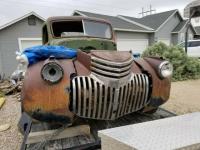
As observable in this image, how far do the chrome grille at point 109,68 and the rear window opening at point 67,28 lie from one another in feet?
6.53

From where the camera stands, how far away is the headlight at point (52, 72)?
2445 mm

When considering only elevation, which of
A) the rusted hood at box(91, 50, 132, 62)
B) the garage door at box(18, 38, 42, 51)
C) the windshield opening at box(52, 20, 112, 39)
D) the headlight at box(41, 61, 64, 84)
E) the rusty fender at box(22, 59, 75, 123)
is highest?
the windshield opening at box(52, 20, 112, 39)

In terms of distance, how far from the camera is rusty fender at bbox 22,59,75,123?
2406 mm

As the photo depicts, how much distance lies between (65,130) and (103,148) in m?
0.81

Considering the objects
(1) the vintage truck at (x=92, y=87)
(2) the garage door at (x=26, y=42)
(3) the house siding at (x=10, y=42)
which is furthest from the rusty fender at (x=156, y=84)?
(2) the garage door at (x=26, y=42)

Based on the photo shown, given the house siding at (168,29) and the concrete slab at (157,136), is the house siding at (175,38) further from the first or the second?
the concrete slab at (157,136)

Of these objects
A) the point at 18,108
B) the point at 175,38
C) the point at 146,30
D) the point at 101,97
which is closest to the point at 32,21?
the point at 18,108

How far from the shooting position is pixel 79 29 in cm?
455

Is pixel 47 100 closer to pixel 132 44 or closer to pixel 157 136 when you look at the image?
pixel 157 136

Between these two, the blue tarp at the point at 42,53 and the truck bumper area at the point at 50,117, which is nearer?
the truck bumper area at the point at 50,117

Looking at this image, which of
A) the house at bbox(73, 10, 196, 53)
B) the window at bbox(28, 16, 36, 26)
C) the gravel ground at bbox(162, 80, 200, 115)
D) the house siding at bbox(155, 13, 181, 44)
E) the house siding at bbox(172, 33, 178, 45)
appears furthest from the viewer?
the house siding at bbox(172, 33, 178, 45)

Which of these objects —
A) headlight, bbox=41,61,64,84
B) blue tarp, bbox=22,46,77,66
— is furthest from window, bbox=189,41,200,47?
headlight, bbox=41,61,64,84

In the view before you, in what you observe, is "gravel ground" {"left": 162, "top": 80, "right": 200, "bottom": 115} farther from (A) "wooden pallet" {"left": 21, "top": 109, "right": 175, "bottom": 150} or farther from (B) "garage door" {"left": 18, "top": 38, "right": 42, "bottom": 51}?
(B) "garage door" {"left": 18, "top": 38, "right": 42, "bottom": 51}

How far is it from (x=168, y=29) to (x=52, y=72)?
78.4 ft
